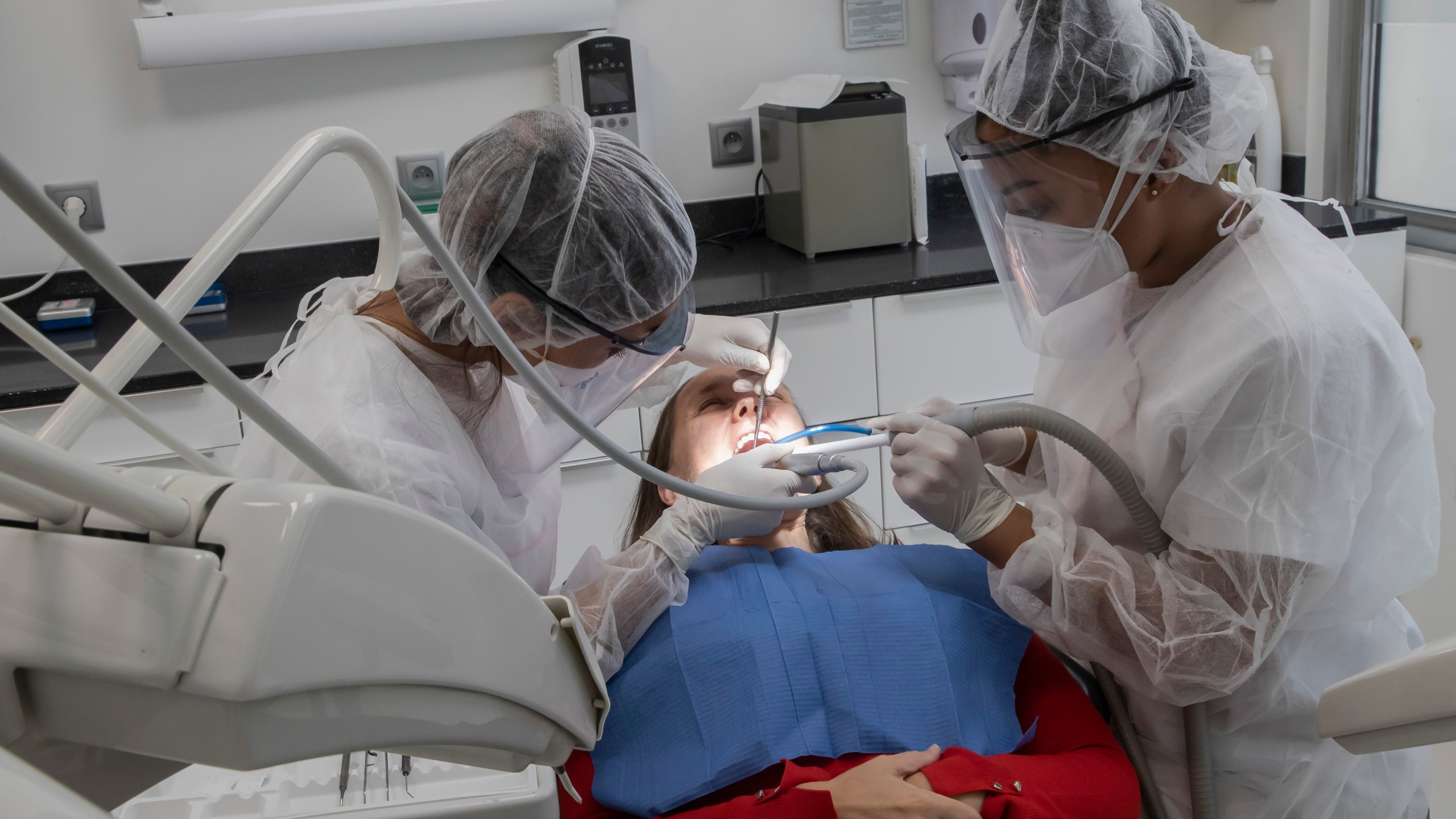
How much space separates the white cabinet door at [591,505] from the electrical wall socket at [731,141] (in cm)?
103

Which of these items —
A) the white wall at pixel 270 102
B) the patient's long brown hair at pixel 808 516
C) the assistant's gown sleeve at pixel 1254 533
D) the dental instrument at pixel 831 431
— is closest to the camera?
the assistant's gown sleeve at pixel 1254 533

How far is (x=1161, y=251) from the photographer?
4.27 feet

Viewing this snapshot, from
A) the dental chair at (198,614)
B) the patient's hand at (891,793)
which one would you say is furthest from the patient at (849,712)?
the dental chair at (198,614)

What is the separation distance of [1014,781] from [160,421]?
1825 mm

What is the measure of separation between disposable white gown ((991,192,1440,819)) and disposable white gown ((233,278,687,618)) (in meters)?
0.61

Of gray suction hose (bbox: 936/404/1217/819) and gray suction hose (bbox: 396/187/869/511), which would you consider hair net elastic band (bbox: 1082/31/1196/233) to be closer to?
gray suction hose (bbox: 936/404/1217/819)

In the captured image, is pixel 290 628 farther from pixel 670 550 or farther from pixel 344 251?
pixel 344 251

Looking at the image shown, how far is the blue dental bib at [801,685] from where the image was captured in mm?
1342

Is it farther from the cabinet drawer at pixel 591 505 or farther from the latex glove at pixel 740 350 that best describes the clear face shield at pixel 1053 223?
the cabinet drawer at pixel 591 505

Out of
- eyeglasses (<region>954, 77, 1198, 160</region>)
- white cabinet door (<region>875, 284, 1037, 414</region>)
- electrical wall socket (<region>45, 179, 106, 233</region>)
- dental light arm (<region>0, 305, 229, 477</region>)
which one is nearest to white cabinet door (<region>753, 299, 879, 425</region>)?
white cabinet door (<region>875, 284, 1037, 414</region>)

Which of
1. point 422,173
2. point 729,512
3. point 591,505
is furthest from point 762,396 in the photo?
point 422,173

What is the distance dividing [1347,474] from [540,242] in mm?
925

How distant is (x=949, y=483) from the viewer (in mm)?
1349

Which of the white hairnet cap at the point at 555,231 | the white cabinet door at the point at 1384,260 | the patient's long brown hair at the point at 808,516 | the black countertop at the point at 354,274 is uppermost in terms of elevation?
the white hairnet cap at the point at 555,231
